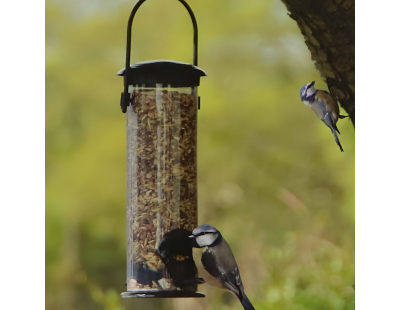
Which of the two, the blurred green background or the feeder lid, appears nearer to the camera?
the feeder lid

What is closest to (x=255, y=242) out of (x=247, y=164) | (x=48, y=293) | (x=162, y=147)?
(x=247, y=164)

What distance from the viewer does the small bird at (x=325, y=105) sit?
1603 millimetres

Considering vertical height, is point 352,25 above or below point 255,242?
above

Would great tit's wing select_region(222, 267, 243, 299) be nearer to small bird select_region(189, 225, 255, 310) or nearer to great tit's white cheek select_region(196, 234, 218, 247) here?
small bird select_region(189, 225, 255, 310)

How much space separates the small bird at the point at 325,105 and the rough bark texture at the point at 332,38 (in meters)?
0.09

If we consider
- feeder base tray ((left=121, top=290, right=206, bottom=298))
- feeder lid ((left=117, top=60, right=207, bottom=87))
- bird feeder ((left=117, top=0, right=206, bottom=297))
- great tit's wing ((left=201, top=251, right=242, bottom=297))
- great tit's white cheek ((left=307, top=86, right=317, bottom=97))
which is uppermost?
feeder lid ((left=117, top=60, right=207, bottom=87))

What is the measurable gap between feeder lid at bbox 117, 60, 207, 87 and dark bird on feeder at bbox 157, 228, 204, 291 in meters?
0.43

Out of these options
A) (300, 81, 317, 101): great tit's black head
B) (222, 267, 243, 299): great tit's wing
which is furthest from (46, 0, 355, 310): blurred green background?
(222, 267, 243, 299): great tit's wing

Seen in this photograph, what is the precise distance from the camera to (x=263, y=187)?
6.30 feet

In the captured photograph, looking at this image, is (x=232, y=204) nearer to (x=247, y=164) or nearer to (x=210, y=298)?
(x=247, y=164)

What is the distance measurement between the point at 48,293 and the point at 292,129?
107cm

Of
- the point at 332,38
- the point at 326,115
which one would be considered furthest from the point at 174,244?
the point at 332,38

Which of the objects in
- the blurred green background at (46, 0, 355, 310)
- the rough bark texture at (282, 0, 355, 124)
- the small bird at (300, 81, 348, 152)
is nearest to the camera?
the rough bark texture at (282, 0, 355, 124)

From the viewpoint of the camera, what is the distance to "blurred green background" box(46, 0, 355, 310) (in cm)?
188
